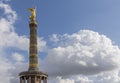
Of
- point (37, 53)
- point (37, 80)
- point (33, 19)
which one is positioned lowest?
point (37, 80)

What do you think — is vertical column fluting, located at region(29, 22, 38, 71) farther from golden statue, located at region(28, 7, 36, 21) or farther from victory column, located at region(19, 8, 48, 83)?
golden statue, located at region(28, 7, 36, 21)

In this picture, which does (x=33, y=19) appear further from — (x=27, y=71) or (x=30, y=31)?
(x=27, y=71)

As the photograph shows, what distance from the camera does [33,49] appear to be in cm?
10050

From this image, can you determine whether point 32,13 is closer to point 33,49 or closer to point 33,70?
point 33,49

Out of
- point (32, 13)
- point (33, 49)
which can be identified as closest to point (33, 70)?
point (33, 49)

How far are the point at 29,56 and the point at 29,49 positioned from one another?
196 centimetres

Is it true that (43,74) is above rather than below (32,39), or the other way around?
below

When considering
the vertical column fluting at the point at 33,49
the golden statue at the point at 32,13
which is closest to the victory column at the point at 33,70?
the vertical column fluting at the point at 33,49

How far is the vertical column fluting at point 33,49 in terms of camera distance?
99356 mm

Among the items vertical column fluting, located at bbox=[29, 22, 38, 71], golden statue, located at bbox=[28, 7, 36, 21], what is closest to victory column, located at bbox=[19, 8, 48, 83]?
vertical column fluting, located at bbox=[29, 22, 38, 71]

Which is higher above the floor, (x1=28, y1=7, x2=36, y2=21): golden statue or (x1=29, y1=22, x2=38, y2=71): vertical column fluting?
(x1=28, y1=7, x2=36, y2=21): golden statue

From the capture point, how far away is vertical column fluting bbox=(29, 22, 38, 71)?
99356 mm

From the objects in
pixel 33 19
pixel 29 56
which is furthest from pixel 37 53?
pixel 33 19

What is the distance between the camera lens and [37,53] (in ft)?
331
